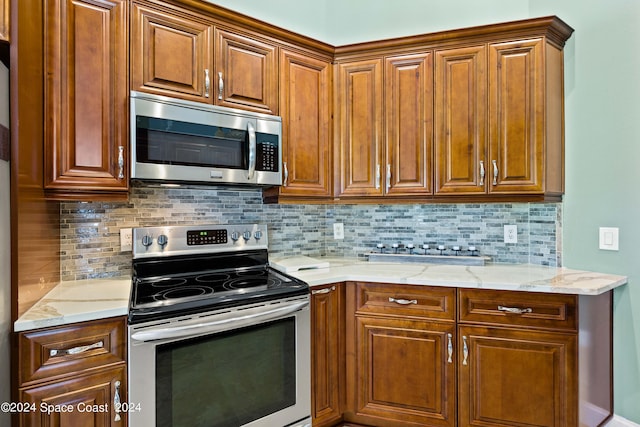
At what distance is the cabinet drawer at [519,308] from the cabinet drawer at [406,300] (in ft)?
0.25

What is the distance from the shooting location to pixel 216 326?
163 cm

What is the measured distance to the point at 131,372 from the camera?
1.46 metres

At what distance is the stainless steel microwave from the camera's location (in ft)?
5.89

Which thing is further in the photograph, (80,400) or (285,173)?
(285,173)

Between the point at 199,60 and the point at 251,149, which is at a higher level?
the point at 199,60

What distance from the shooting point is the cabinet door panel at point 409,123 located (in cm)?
228

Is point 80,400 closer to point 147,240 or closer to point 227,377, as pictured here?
point 227,377

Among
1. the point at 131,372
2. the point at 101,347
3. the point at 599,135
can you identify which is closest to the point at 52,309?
the point at 101,347

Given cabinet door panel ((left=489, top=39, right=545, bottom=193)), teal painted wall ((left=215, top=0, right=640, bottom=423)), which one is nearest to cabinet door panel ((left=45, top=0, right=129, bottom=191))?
→ cabinet door panel ((left=489, top=39, right=545, bottom=193))

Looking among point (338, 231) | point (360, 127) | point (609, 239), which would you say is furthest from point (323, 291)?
point (609, 239)

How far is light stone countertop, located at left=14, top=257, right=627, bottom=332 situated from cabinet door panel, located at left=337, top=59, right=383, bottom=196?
20.6 inches

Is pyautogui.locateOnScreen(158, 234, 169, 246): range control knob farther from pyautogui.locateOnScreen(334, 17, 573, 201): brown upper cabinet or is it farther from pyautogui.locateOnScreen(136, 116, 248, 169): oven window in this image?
pyautogui.locateOnScreen(334, 17, 573, 201): brown upper cabinet

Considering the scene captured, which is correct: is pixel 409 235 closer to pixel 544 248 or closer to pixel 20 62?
pixel 544 248

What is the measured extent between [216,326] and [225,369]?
8.9 inches
